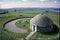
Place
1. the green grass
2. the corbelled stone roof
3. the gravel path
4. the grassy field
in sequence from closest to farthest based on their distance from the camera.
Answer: the grassy field
the gravel path
the green grass
the corbelled stone roof

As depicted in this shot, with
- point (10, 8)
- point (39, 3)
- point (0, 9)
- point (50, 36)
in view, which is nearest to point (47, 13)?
point (39, 3)

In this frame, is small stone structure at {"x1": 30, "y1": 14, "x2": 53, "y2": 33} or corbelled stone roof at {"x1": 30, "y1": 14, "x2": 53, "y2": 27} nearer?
small stone structure at {"x1": 30, "y1": 14, "x2": 53, "y2": 33}

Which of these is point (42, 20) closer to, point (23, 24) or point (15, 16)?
point (23, 24)

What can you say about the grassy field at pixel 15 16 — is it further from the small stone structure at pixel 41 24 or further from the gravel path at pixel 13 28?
the small stone structure at pixel 41 24

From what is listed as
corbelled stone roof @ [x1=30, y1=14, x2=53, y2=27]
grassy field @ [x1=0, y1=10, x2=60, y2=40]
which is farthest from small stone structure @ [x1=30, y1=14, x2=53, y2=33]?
grassy field @ [x1=0, y1=10, x2=60, y2=40]

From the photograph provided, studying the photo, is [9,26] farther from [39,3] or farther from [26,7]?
[39,3]

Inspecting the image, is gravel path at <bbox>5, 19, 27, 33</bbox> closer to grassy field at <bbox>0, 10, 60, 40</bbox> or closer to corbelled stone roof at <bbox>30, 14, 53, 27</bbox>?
grassy field at <bbox>0, 10, 60, 40</bbox>

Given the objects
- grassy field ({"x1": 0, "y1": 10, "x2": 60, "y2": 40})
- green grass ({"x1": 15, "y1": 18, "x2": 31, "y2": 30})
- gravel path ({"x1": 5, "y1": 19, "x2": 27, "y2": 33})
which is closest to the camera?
grassy field ({"x1": 0, "y1": 10, "x2": 60, "y2": 40})

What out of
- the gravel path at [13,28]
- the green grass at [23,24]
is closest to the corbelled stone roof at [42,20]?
the green grass at [23,24]

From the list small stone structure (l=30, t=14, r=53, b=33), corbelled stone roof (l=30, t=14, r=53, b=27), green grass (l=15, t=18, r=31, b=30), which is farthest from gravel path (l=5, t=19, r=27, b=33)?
corbelled stone roof (l=30, t=14, r=53, b=27)
